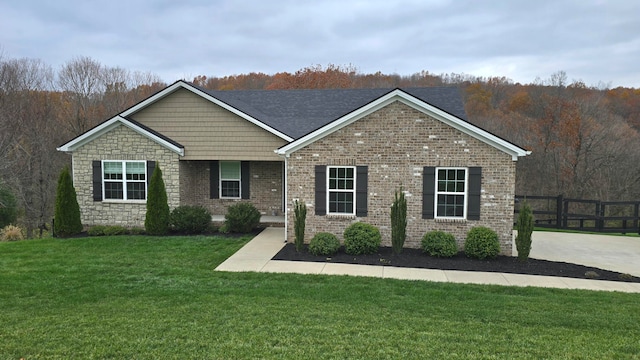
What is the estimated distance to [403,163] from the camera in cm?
1149

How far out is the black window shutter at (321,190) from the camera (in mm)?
11898

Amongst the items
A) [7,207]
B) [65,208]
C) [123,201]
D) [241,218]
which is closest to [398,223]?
[241,218]

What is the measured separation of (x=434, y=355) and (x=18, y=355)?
506cm

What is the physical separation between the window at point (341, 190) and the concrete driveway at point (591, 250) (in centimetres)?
499

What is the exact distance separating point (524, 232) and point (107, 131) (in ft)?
45.6

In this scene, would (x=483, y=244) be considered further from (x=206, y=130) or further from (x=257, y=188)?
(x=206, y=130)

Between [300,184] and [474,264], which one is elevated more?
[300,184]

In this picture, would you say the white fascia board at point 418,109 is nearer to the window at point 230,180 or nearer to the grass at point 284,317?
the grass at point 284,317

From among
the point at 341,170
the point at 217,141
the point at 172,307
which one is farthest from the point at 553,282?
the point at 217,141

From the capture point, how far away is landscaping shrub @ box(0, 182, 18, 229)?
19.8 m

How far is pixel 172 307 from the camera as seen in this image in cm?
664

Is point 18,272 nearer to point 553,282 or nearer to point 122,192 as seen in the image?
point 122,192

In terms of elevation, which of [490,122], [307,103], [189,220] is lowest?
[189,220]

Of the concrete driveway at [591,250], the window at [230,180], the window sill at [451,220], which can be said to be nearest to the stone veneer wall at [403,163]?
the window sill at [451,220]
